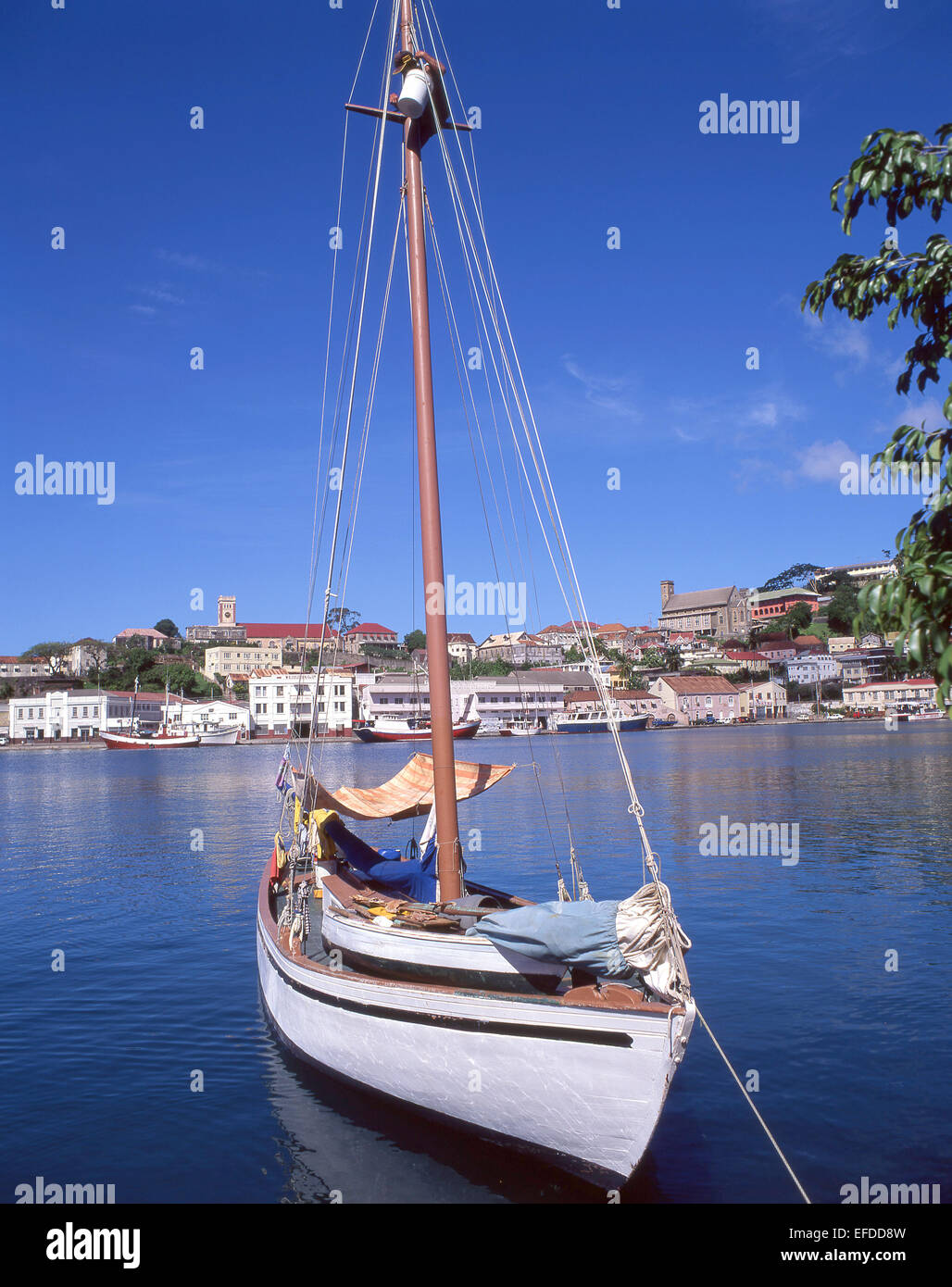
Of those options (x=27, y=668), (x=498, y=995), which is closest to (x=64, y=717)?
(x=27, y=668)

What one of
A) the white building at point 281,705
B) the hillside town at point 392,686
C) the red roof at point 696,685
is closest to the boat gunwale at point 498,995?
the hillside town at point 392,686

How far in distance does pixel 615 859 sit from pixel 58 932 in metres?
15.0

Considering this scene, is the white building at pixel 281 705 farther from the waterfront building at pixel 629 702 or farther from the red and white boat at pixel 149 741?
the waterfront building at pixel 629 702

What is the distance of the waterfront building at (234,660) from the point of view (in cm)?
17200

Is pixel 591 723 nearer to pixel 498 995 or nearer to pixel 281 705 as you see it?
pixel 281 705

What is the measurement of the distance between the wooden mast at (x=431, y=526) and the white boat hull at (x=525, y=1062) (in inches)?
79.6

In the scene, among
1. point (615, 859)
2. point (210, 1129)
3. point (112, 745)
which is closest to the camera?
point (210, 1129)

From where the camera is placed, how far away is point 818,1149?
8664 mm

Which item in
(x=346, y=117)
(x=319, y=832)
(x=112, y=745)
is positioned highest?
(x=346, y=117)

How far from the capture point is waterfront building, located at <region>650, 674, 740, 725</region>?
150m

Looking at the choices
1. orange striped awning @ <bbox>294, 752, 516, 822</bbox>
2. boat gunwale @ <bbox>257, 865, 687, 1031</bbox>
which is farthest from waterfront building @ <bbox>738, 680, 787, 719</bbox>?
boat gunwale @ <bbox>257, 865, 687, 1031</bbox>

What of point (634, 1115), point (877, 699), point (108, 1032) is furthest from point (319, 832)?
point (877, 699)
